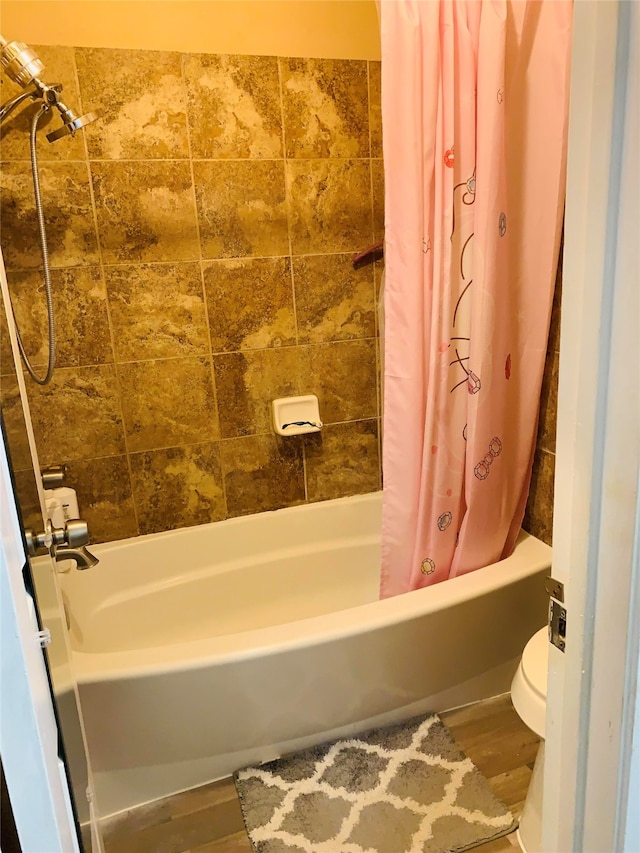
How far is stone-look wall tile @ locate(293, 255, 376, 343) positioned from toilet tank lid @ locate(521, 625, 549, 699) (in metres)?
1.37

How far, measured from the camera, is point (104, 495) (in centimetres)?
227

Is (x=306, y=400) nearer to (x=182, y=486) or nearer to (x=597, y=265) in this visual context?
(x=182, y=486)

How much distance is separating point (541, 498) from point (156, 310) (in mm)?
1465

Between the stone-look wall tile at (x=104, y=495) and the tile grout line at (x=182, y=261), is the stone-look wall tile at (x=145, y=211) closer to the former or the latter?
the tile grout line at (x=182, y=261)

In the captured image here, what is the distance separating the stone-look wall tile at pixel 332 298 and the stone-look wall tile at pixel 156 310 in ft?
1.27

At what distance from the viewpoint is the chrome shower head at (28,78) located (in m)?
1.66

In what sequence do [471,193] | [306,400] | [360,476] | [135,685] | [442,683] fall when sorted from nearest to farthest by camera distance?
[135,685] < [471,193] < [442,683] < [306,400] < [360,476]

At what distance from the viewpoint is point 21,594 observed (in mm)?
627

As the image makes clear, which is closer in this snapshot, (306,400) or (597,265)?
(597,265)

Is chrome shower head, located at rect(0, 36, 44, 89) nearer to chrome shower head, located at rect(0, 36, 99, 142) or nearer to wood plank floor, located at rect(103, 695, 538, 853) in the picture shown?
chrome shower head, located at rect(0, 36, 99, 142)

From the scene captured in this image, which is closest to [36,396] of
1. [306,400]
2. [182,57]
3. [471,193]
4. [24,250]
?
[24,250]

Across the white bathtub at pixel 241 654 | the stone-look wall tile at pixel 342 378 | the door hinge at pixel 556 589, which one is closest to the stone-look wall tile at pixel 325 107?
the stone-look wall tile at pixel 342 378

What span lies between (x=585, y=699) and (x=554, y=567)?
0.47 feet

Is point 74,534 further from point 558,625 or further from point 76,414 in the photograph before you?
point 76,414
